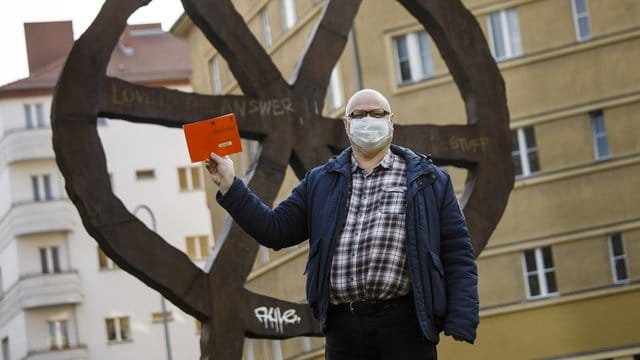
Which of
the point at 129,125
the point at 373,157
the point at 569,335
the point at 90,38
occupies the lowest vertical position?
the point at 569,335

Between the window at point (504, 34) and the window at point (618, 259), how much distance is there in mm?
4839

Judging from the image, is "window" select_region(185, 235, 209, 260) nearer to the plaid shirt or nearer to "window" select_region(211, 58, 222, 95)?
"window" select_region(211, 58, 222, 95)

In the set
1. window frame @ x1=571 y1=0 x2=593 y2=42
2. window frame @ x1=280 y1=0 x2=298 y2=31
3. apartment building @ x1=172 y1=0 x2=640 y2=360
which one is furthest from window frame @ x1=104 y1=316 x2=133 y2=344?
window frame @ x1=571 y1=0 x2=593 y2=42

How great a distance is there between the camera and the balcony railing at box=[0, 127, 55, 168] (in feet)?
255

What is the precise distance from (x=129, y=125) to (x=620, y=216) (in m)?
42.2

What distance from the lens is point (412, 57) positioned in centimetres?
4191

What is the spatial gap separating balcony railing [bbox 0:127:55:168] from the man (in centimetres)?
6967

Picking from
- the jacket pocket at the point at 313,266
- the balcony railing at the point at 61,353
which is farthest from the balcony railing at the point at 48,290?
the jacket pocket at the point at 313,266

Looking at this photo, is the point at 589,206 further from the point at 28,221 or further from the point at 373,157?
the point at 28,221

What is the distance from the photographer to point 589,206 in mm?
40688

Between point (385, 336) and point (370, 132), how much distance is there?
3.30 ft

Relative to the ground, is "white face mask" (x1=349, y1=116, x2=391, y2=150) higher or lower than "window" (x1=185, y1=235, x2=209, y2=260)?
lower

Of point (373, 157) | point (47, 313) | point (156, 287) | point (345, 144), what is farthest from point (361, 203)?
point (47, 313)

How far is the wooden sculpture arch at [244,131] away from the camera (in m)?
13.6
